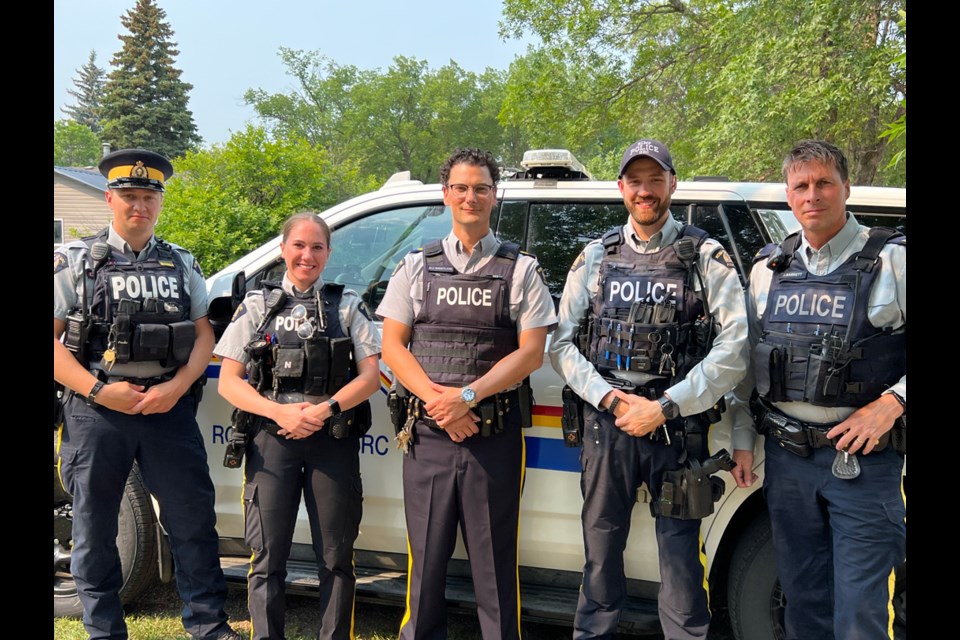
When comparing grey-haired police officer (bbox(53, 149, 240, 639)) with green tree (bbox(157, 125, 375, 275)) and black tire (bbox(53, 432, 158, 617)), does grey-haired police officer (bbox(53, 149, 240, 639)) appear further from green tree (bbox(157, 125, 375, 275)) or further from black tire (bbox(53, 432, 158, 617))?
green tree (bbox(157, 125, 375, 275))

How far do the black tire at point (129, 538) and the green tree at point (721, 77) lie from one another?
26.9 feet

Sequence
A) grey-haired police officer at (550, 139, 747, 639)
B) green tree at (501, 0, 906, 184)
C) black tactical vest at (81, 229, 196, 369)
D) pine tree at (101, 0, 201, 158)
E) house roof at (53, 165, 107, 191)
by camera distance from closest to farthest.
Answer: grey-haired police officer at (550, 139, 747, 639), black tactical vest at (81, 229, 196, 369), green tree at (501, 0, 906, 184), house roof at (53, 165, 107, 191), pine tree at (101, 0, 201, 158)

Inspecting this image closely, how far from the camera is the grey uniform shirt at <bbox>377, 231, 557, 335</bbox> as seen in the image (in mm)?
2805

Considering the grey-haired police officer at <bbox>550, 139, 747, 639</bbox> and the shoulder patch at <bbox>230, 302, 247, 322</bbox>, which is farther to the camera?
the shoulder patch at <bbox>230, 302, 247, 322</bbox>

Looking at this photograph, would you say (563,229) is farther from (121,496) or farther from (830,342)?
(121,496)

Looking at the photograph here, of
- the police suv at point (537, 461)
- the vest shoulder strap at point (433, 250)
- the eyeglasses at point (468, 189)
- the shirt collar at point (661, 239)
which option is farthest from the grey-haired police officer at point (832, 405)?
the vest shoulder strap at point (433, 250)

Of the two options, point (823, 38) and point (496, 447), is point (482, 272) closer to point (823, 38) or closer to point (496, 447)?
point (496, 447)

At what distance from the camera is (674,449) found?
106 inches

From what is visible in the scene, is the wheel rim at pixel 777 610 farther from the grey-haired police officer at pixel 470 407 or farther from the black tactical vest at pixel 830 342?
the grey-haired police officer at pixel 470 407

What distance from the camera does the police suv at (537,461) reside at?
9.61ft

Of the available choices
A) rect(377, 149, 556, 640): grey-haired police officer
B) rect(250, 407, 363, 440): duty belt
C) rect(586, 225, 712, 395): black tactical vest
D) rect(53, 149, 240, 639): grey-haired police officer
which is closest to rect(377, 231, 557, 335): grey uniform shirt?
rect(377, 149, 556, 640): grey-haired police officer

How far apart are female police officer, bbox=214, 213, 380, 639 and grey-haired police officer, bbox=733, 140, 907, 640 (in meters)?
1.59
